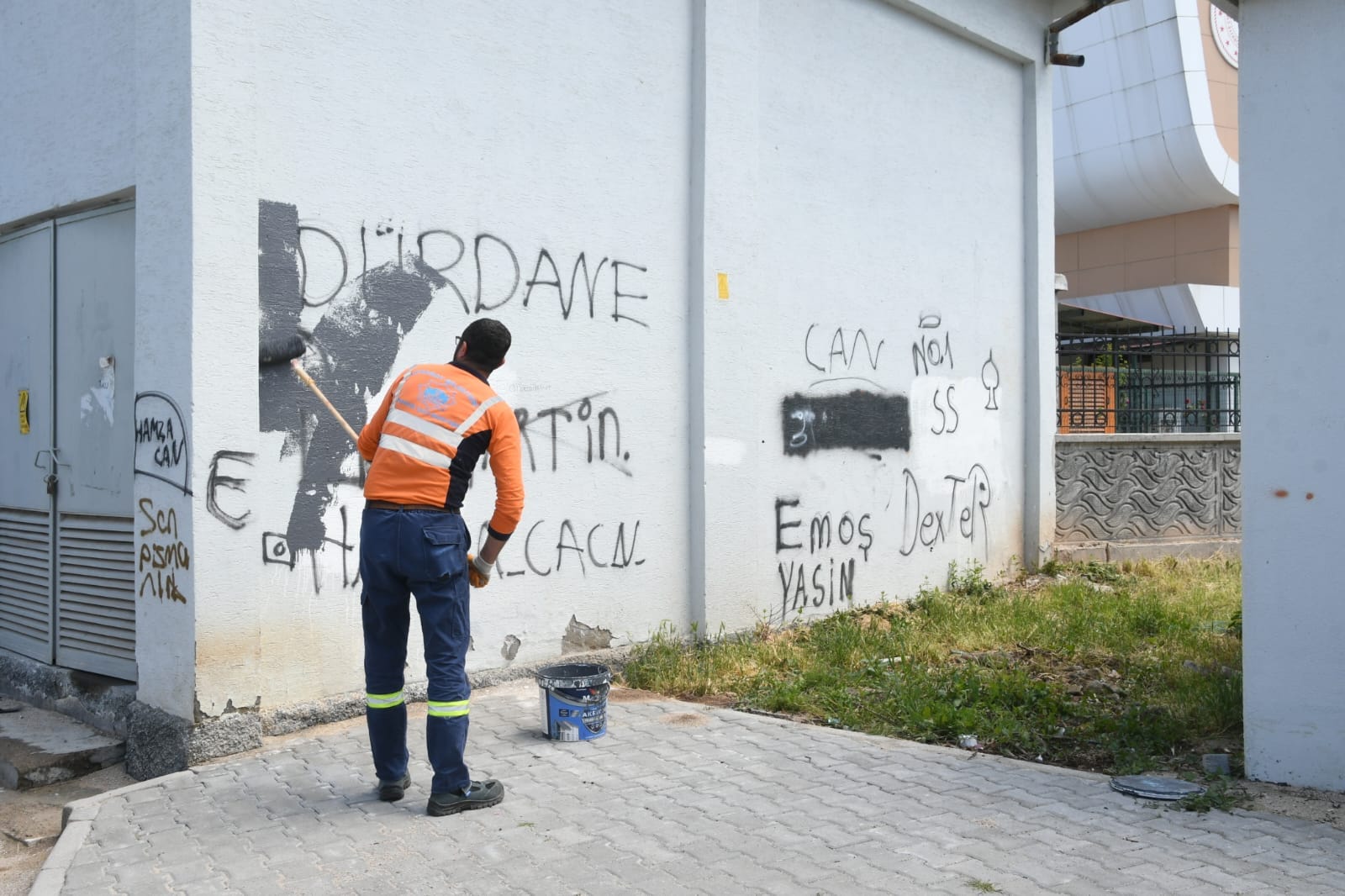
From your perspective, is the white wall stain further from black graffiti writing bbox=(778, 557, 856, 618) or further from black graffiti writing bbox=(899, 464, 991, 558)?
black graffiti writing bbox=(899, 464, 991, 558)

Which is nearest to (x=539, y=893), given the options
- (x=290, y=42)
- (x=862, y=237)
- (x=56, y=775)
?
(x=56, y=775)

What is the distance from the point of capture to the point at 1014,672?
6711 mm

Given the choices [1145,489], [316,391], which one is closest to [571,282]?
[316,391]

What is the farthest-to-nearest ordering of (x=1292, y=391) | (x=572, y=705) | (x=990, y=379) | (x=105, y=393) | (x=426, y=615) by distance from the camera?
(x=990, y=379)
(x=105, y=393)
(x=572, y=705)
(x=1292, y=391)
(x=426, y=615)

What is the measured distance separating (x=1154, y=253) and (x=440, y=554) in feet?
69.6

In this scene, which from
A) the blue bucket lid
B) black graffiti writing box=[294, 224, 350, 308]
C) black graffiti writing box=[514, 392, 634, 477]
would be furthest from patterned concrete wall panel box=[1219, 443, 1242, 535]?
black graffiti writing box=[294, 224, 350, 308]

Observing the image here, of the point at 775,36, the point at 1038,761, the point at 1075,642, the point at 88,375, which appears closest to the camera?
the point at 1038,761

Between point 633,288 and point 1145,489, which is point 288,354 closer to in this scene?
point 633,288

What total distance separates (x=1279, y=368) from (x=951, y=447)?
16.0 ft

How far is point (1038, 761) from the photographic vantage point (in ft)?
17.2

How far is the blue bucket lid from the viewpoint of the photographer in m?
5.41

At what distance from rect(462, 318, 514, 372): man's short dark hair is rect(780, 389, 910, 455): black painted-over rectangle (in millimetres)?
3786

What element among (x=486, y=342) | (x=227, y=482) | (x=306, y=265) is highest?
(x=306, y=265)

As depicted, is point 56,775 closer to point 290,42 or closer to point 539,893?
point 539,893
